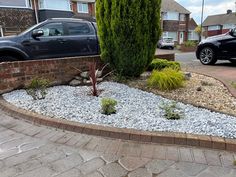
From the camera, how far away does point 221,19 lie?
49.5 meters

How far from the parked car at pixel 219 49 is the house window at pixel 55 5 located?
53.5 ft

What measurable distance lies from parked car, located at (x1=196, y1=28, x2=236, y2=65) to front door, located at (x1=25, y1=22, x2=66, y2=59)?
569 centimetres

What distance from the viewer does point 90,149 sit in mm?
3035

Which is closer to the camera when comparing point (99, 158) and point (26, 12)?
point (99, 158)

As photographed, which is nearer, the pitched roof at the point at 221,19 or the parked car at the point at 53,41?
the parked car at the point at 53,41

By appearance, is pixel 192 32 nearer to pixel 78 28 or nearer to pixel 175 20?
pixel 175 20


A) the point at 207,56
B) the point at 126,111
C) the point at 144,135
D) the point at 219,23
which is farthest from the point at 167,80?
the point at 219,23

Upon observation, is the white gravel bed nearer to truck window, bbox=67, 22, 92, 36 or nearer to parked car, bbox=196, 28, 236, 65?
truck window, bbox=67, 22, 92, 36

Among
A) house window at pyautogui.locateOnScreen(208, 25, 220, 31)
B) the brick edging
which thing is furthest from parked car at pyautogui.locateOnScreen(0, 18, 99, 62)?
house window at pyautogui.locateOnScreen(208, 25, 220, 31)

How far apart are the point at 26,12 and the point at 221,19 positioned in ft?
135

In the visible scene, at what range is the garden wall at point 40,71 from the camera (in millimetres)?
5129

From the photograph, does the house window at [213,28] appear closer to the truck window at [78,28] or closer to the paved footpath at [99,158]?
the truck window at [78,28]

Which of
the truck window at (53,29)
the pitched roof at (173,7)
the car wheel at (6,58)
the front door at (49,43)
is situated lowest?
the car wheel at (6,58)

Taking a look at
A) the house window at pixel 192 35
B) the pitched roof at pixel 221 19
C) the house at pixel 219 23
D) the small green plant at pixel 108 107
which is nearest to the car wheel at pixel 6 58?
the small green plant at pixel 108 107
